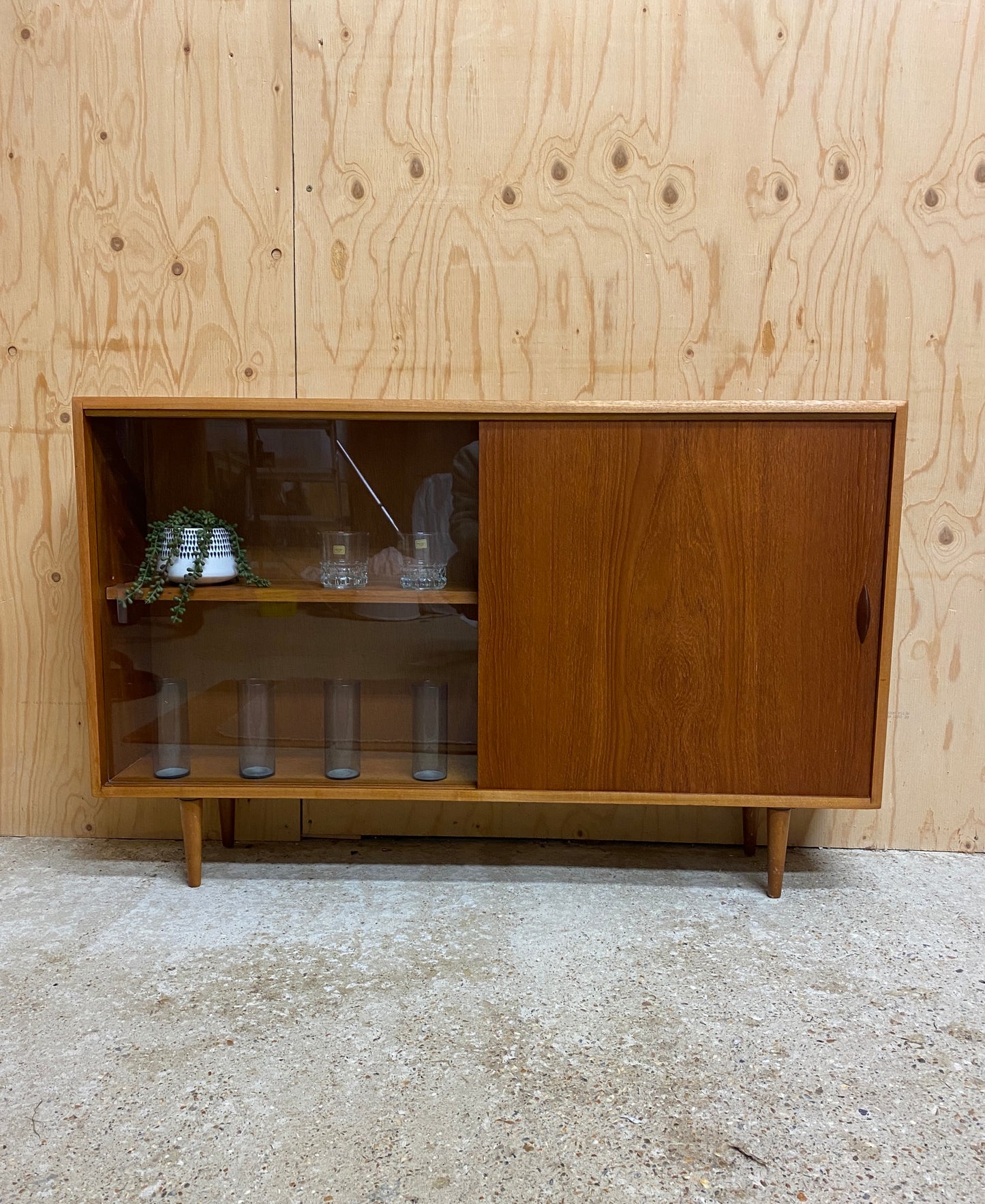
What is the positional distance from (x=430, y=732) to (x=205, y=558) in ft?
1.87

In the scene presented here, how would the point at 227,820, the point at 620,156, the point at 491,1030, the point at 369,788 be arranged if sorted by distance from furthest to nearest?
the point at 227,820
the point at 620,156
the point at 369,788
the point at 491,1030

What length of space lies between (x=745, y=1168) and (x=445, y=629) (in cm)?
97

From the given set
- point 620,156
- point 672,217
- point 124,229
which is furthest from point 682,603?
point 124,229

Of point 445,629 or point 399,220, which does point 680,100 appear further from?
point 445,629

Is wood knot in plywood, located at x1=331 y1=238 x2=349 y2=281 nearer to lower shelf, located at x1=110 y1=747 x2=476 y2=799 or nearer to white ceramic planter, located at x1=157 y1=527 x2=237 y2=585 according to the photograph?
white ceramic planter, located at x1=157 y1=527 x2=237 y2=585

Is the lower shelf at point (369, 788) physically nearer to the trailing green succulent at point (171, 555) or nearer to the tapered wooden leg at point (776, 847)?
the tapered wooden leg at point (776, 847)

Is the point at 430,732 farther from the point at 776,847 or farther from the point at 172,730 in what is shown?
the point at 776,847

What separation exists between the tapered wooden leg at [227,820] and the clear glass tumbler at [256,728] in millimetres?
273

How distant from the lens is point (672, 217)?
1.76m

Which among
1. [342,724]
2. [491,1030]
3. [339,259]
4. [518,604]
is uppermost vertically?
[339,259]

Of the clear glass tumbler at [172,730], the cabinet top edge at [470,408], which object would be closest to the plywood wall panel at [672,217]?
the cabinet top edge at [470,408]

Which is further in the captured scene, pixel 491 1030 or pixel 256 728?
pixel 256 728

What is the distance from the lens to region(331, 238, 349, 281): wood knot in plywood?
1790 millimetres

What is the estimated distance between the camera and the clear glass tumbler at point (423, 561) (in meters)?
1.61
